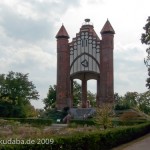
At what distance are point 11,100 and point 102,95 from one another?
14.4 m

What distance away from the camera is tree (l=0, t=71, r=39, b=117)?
5656 centimetres

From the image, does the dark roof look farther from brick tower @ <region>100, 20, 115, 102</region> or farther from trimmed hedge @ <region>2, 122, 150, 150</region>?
trimmed hedge @ <region>2, 122, 150, 150</region>

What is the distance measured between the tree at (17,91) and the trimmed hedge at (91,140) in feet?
116

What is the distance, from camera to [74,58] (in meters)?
58.1

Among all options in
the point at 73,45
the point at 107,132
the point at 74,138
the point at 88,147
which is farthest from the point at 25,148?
the point at 73,45

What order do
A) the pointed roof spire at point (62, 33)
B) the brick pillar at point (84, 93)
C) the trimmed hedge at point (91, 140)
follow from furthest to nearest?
the pointed roof spire at point (62, 33), the brick pillar at point (84, 93), the trimmed hedge at point (91, 140)

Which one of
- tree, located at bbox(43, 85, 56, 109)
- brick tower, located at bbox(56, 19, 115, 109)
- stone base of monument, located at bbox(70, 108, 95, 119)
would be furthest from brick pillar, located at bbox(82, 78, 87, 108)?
tree, located at bbox(43, 85, 56, 109)

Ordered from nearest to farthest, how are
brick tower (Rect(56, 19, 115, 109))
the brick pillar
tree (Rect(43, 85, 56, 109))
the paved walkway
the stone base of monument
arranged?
the paved walkway, the stone base of monument, brick tower (Rect(56, 19, 115, 109)), the brick pillar, tree (Rect(43, 85, 56, 109))

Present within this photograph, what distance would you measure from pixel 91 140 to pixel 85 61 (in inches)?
1633

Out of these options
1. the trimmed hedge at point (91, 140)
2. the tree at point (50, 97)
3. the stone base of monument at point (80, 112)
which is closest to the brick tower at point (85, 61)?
the stone base of monument at point (80, 112)

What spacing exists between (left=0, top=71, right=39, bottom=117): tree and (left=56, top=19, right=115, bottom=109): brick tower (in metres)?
5.78

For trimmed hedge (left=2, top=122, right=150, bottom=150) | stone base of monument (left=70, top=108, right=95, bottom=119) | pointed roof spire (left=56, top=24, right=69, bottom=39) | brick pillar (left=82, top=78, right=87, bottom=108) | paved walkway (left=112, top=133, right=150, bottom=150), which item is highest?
pointed roof spire (left=56, top=24, right=69, bottom=39)

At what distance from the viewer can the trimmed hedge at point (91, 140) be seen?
40.0 ft

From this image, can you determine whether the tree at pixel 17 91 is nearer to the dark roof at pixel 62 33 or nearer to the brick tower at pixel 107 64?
the dark roof at pixel 62 33
